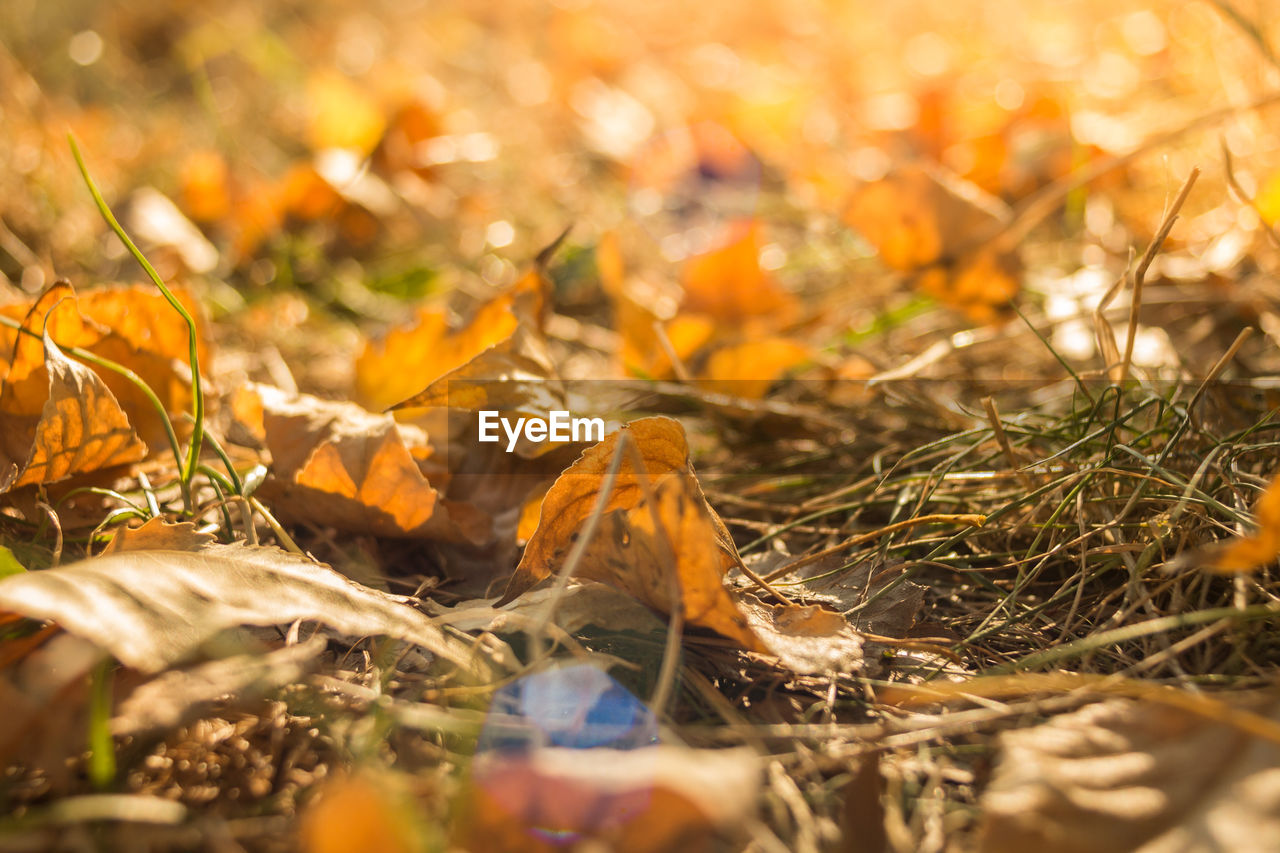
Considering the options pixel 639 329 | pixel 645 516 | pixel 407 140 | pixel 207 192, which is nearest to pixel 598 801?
pixel 645 516

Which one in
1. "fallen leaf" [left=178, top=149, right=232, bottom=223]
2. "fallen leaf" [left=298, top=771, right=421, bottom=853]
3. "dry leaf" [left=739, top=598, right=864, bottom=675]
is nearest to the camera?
"fallen leaf" [left=298, top=771, right=421, bottom=853]

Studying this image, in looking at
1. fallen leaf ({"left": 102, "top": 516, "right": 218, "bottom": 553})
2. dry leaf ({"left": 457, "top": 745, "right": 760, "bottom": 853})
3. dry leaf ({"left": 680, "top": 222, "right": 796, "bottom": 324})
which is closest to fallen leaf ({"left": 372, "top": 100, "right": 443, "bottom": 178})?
dry leaf ({"left": 680, "top": 222, "right": 796, "bottom": 324})

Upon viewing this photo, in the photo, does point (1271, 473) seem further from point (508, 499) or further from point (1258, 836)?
point (508, 499)

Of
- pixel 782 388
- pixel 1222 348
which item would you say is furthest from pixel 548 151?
pixel 1222 348

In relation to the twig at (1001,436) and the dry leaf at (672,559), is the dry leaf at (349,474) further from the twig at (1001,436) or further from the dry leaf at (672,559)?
the twig at (1001,436)

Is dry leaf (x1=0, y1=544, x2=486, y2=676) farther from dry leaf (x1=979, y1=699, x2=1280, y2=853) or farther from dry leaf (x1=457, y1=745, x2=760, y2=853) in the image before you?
dry leaf (x1=979, y1=699, x2=1280, y2=853)
